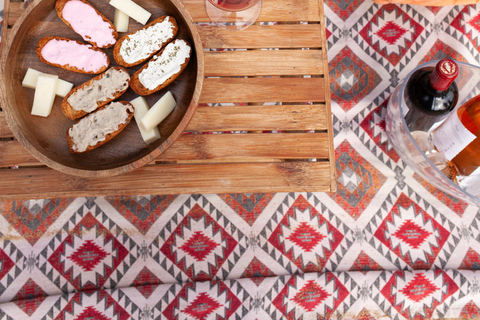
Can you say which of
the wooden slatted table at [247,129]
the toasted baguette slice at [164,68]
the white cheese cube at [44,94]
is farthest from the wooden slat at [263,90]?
the white cheese cube at [44,94]

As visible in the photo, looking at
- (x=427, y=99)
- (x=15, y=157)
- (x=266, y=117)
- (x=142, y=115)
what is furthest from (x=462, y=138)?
(x=15, y=157)

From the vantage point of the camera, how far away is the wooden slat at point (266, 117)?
81cm

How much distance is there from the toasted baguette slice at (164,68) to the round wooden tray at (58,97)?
2 centimetres

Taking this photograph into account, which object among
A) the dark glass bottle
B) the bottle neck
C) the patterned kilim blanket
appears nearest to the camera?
the bottle neck

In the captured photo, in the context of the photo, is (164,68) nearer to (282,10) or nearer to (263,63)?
(263,63)

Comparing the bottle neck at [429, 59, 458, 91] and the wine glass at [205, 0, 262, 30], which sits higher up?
the bottle neck at [429, 59, 458, 91]

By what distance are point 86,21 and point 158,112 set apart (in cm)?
27

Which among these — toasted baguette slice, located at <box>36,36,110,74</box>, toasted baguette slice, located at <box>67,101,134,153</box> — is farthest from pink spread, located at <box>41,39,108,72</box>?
toasted baguette slice, located at <box>67,101,134,153</box>

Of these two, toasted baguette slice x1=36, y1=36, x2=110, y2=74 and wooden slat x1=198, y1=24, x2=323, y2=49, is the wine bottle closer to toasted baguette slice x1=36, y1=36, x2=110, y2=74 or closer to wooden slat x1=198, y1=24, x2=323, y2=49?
wooden slat x1=198, y1=24, x2=323, y2=49

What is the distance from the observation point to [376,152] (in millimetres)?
1130

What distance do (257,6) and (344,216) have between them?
723 millimetres

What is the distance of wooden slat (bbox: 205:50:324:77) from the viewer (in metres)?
0.82

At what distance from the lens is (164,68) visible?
27.9 inches

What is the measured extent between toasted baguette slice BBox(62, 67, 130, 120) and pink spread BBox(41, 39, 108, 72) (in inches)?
1.3
